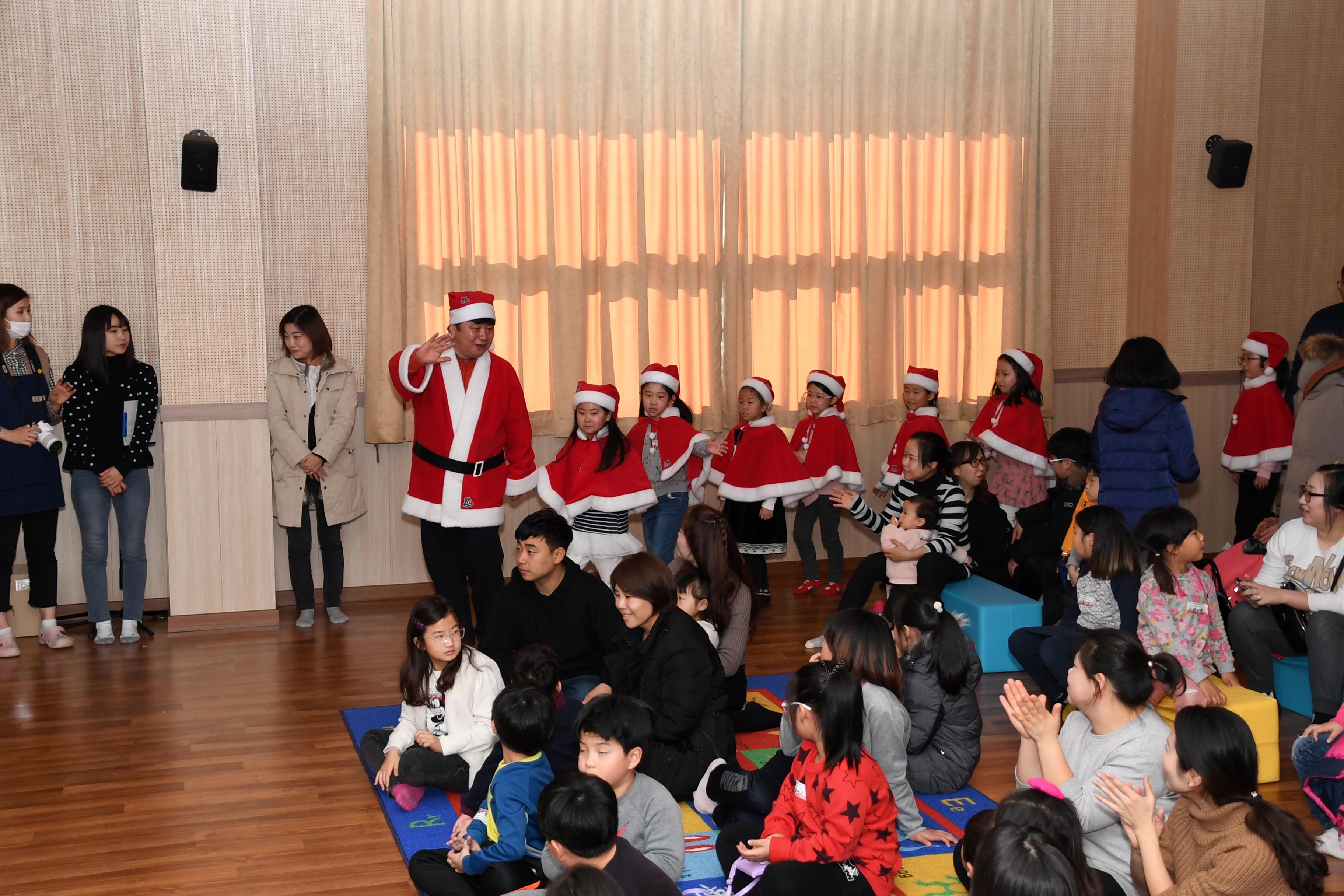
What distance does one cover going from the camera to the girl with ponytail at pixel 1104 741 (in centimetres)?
277

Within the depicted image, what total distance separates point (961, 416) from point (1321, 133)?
314 centimetres

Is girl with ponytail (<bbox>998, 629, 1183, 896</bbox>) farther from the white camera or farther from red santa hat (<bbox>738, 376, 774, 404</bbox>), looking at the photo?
the white camera

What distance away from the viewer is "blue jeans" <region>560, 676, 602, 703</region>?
401cm

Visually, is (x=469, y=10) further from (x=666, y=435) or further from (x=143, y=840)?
(x=143, y=840)

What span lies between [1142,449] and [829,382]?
1.75 metres

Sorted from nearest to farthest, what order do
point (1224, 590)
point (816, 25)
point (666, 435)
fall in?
point (1224, 590), point (666, 435), point (816, 25)

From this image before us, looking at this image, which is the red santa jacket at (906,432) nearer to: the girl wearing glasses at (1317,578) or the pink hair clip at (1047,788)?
the girl wearing glasses at (1317,578)

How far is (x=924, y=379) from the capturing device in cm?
673

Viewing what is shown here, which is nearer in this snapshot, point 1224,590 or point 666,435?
point 1224,590

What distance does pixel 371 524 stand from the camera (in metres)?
6.54

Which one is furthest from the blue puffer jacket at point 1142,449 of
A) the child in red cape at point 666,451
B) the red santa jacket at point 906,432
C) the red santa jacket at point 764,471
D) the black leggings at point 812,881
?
the black leggings at point 812,881

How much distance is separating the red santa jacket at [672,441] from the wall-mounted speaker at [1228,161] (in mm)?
3626

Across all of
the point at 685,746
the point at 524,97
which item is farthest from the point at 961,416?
the point at 685,746

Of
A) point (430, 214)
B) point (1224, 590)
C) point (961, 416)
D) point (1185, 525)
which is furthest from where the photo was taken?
point (961, 416)
